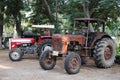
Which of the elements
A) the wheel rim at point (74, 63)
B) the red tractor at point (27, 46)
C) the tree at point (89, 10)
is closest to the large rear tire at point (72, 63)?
the wheel rim at point (74, 63)

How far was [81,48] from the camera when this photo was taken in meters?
10.3

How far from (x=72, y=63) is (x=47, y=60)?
1.28 metres

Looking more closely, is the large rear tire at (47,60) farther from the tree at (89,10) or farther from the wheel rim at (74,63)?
the tree at (89,10)

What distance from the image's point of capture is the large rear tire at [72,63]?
29.4ft

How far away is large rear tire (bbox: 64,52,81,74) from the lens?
895 cm

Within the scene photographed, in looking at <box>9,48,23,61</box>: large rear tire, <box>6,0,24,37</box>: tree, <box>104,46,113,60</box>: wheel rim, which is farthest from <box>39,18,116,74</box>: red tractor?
<box>6,0,24,37</box>: tree

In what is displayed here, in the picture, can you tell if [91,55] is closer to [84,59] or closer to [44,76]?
[84,59]

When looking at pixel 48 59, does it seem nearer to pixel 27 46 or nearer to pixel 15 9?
pixel 27 46

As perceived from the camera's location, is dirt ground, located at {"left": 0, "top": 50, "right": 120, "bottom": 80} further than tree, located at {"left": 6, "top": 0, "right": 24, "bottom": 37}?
No

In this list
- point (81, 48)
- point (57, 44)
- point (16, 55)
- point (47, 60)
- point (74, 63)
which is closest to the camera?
point (74, 63)

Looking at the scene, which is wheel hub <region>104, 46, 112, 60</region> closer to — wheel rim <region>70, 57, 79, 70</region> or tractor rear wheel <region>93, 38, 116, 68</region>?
tractor rear wheel <region>93, 38, 116, 68</region>

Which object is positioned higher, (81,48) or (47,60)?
(81,48)

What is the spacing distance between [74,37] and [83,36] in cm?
44

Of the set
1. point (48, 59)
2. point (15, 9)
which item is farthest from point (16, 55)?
point (15, 9)
